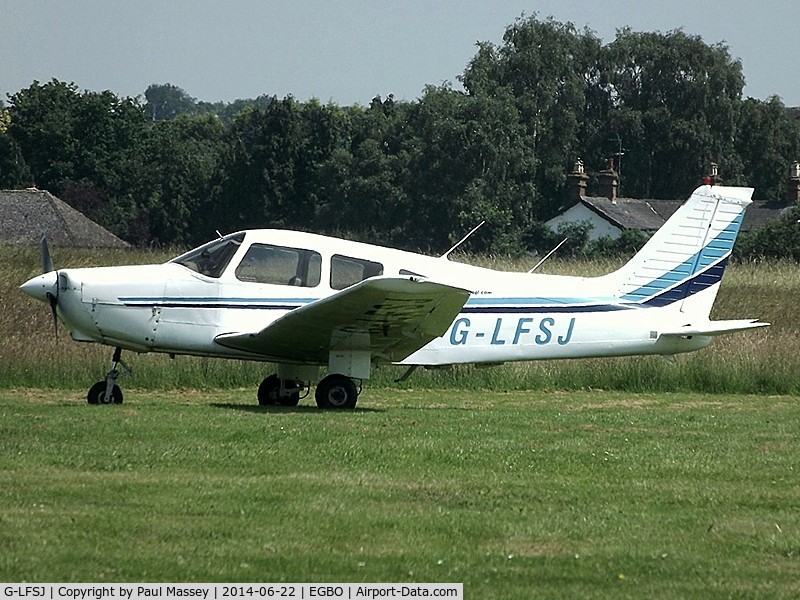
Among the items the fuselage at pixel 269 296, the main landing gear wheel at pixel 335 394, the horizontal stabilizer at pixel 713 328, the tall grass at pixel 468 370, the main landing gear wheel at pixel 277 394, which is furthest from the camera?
the tall grass at pixel 468 370

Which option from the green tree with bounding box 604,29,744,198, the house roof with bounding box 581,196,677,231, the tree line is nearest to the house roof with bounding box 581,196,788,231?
the house roof with bounding box 581,196,677,231

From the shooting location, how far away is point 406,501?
24.5ft

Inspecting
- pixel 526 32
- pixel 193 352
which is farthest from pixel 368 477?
pixel 526 32

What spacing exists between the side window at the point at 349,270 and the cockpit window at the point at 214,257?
3.12 ft

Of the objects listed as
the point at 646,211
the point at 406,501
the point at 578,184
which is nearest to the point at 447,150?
the point at 578,184

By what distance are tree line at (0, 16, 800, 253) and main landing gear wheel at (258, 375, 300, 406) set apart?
1257 inches

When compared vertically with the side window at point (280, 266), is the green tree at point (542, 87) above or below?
above

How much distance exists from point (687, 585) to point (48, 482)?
380 centimetres

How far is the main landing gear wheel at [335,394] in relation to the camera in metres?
12.7

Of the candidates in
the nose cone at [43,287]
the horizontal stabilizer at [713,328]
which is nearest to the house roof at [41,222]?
the nose cone at [43,287]

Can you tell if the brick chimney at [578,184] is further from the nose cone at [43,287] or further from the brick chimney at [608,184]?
the nose cone at [43,287]

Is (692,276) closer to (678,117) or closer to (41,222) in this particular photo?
(41,222)

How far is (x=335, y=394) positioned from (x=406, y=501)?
5307mm

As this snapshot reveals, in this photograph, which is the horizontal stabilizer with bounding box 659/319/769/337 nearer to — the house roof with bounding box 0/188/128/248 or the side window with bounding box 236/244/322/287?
the side window with bounding box 236/244/322/287
